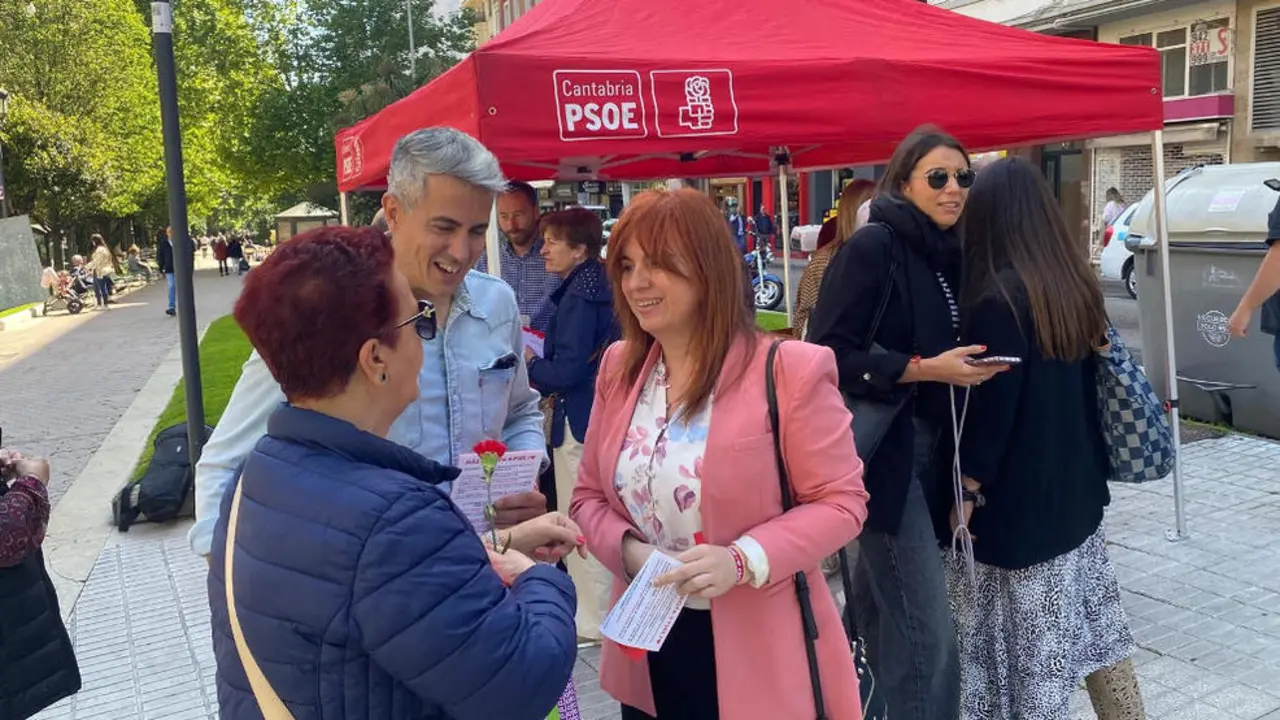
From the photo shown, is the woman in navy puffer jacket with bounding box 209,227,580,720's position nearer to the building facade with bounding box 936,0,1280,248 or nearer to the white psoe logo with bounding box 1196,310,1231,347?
the white psoe logo with bounding box 1196,310,1231,347

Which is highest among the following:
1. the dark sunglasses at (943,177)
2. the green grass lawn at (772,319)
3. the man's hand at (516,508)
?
the dark sunglasses at (943,177)

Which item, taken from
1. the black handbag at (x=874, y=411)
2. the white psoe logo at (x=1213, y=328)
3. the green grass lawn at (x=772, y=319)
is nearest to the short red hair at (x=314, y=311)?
the black handbag at (x=874, y=411)

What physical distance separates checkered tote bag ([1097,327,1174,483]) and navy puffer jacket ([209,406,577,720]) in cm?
204

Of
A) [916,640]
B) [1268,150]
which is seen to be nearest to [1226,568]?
[916,640]

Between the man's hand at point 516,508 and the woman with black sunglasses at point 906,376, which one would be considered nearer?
the man's hand at point 516,508

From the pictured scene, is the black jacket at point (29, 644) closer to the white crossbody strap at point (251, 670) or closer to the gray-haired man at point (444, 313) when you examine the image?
the gray-haired man at point (444, 313)

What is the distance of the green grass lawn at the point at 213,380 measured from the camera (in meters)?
8.33

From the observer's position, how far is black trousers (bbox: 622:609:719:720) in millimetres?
2000

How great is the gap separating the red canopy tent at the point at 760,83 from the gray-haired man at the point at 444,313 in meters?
Result: 1.32

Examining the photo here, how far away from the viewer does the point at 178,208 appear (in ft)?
15.1

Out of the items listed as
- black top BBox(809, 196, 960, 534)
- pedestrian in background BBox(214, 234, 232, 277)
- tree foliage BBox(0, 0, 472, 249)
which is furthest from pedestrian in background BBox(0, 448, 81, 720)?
pedestrian in background BBox(214, 234, 232, 277)

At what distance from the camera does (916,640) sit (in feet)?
8.78

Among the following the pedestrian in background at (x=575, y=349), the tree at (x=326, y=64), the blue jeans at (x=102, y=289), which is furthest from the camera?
the tree at (x=326, y=64)

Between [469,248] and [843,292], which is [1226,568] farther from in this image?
[469,248]
